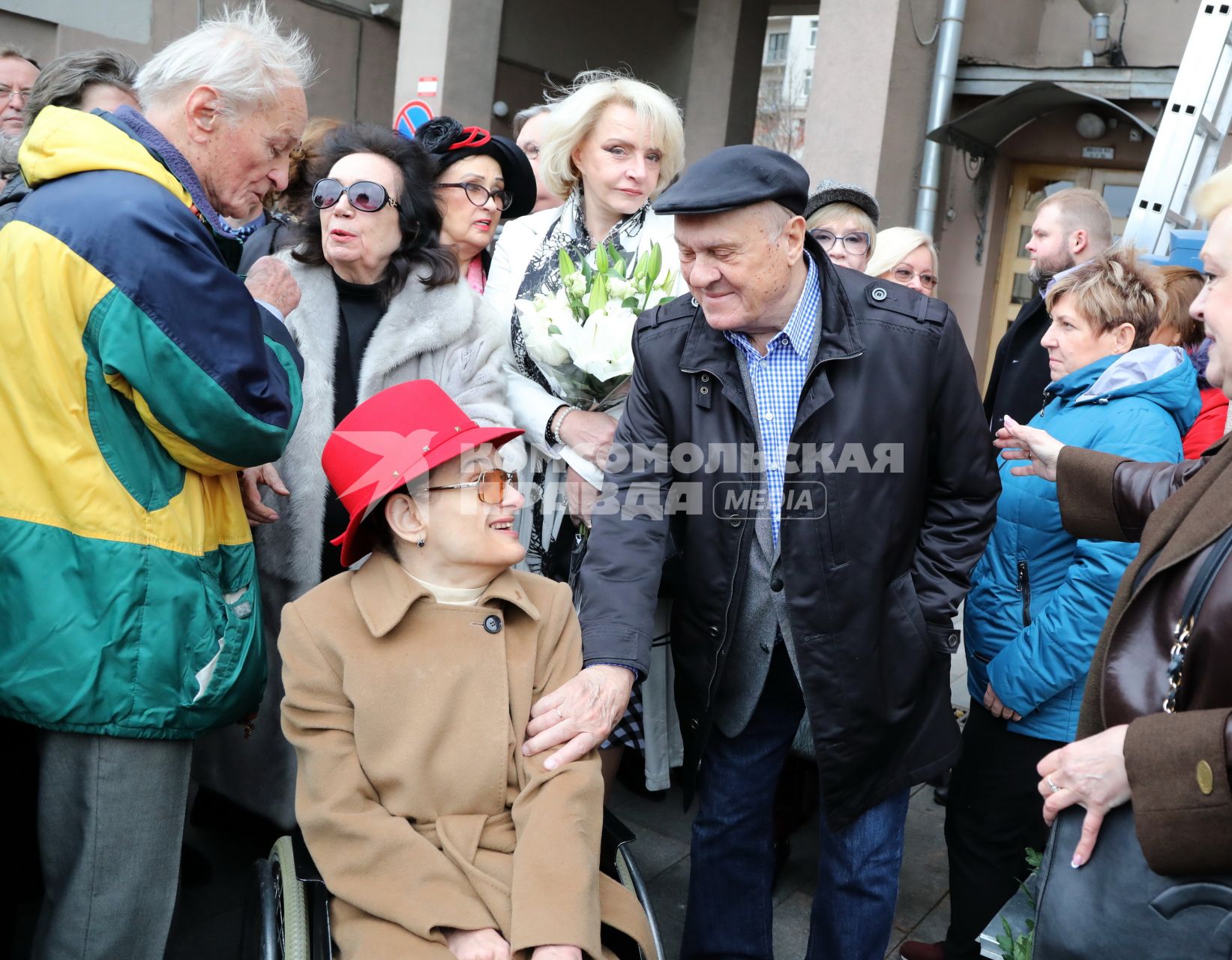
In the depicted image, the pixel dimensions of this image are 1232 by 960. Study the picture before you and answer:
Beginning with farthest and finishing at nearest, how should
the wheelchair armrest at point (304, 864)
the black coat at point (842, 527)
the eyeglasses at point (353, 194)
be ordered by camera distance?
1. the eyeglasses at point (353, 194)
2. the black coat at point (842, 527)
3. the wheelchair armrest at point (304, 864)

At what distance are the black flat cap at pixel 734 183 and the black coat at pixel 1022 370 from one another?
2.67 metres

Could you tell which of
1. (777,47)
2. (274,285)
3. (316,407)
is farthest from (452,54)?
(777,47)

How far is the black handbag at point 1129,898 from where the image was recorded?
5.33 feet

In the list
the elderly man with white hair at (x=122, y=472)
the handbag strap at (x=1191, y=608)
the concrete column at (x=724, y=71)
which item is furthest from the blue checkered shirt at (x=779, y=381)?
the concrete column at (x=724, y=71)

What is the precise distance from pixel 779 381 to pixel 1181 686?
47.3 inches

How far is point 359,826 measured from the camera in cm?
213

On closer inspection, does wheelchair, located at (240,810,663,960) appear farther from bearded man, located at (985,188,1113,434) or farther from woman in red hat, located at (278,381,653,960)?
bearded man, located at (985,188,1113,434)

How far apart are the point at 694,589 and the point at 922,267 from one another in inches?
91.1

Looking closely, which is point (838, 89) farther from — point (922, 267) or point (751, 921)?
point (751, 921)

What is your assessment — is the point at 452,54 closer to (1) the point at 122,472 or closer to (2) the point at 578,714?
(1) the point at 122,472

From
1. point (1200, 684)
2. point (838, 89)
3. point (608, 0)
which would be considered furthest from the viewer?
point (608, 0)

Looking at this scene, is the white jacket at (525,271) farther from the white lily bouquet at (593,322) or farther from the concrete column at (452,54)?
the concrete column at (452,54)

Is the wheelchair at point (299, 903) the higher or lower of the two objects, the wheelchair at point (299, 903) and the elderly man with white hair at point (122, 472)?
the lower

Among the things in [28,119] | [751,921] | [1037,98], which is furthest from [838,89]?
[751,921]
